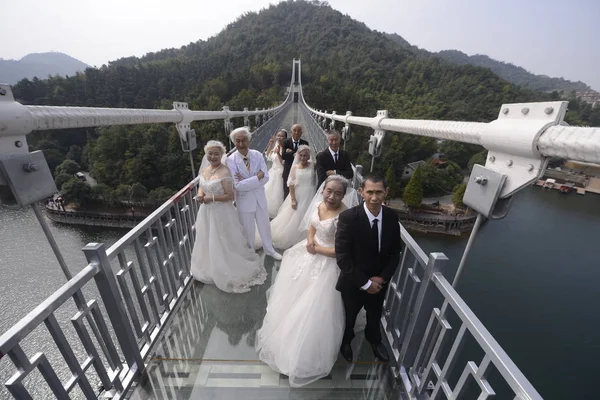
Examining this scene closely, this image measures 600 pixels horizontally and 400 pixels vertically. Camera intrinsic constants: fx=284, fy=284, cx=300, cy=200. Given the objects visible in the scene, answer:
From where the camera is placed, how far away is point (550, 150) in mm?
1033

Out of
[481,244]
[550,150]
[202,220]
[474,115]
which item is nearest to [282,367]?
[202,220]

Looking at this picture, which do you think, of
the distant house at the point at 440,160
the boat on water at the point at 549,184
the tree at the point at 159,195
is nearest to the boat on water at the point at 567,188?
the boat on water at the point at 549,184

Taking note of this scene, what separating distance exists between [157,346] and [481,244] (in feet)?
104

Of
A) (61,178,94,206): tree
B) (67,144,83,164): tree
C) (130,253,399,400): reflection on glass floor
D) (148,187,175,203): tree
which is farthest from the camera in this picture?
(67,144,83,164): tree

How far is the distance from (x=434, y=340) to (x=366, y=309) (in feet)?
2.02

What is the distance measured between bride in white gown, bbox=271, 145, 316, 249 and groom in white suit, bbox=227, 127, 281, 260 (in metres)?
0.59

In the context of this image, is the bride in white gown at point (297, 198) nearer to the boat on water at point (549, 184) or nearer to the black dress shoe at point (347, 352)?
the black dress shoe at point (347, 352)

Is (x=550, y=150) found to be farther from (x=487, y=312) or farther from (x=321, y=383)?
(x=487, y=312)

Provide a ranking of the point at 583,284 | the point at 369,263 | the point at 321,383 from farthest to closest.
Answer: the point at 583,284 → the point at 321,383 → the point at 369,263

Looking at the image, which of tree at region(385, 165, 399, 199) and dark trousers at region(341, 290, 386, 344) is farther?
tree at region(385, 165, 399, 199)

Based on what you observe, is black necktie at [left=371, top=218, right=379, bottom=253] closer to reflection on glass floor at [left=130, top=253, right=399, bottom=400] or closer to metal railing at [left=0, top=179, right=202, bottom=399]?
reflection on glass floor at [left=130, top=253, right=399, bottom=400]

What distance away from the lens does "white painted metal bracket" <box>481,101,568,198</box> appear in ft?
3.54

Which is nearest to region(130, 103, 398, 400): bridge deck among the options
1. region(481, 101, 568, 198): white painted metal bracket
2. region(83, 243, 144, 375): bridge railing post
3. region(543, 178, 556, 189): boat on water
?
region(83, 243, 144, 375): bridge railing post

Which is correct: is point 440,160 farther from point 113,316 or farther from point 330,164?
point 113,316
